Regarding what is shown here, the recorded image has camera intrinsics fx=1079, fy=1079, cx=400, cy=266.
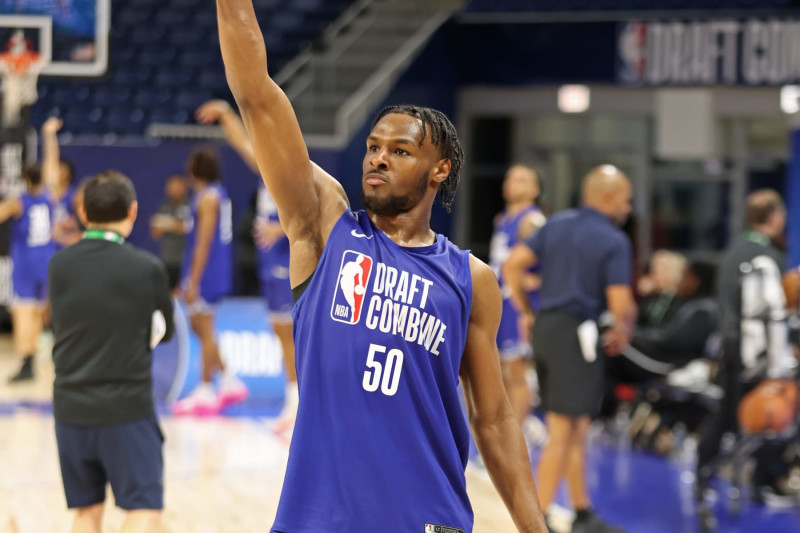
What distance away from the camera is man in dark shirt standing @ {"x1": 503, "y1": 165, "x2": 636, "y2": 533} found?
5.43 meters

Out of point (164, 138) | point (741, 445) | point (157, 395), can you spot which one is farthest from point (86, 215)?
point (164, 138)

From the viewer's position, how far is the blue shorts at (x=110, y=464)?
12.8 ft

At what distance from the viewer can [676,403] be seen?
7.73 meters

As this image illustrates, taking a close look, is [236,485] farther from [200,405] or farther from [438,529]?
[438,529]

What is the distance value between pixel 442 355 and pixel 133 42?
497 inches

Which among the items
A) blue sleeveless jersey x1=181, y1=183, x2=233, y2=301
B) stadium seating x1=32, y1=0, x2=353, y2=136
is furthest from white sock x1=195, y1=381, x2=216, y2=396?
stadium seating x1=32, y1=0, x2=353, y2=136

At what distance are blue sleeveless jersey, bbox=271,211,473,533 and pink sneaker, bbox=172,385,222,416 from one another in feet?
20.5

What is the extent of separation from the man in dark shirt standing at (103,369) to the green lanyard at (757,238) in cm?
372

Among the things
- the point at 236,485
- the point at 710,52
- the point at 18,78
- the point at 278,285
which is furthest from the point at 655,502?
the point at 710,52

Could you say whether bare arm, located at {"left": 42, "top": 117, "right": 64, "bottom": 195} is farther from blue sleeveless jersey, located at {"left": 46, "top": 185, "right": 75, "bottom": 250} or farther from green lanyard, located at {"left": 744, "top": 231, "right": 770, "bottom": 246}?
green lanyard, located at {"left": 744, "top": 231, "right": 770, "bottom": 246}

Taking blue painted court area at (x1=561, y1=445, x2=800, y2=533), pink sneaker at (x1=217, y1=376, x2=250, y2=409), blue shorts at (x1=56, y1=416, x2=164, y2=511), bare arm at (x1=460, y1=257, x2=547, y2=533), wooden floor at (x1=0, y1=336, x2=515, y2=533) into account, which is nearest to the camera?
bare arm at (x1=460, y1=257, x2=547, y2=533)

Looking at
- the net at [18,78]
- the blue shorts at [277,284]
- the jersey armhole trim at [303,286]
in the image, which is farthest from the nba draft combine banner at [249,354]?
the jersey armhole trim at [303,286]

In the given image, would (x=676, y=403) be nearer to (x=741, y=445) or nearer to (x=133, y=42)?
(x=741, y=445)

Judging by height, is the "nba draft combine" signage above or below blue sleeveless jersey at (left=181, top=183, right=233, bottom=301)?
above
